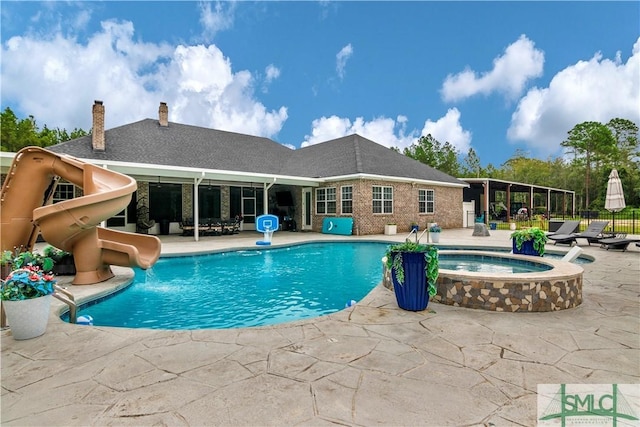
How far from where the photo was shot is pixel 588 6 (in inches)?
479

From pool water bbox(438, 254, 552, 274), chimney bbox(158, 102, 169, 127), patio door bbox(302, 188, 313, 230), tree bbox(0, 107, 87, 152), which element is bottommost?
pool water bbox(438, 254, 552, 274)

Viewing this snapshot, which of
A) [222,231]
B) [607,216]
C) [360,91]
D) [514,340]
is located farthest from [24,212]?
[607,216]

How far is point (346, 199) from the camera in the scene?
53.3 feet

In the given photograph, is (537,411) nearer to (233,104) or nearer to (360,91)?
(233,104)

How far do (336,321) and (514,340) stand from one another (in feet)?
6.05

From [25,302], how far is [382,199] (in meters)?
14.7

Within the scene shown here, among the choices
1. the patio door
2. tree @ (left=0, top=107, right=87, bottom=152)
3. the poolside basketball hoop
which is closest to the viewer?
the poolside basketball hoop

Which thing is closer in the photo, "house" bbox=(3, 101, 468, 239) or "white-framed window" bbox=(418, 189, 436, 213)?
"house" bbox=(3, 101, 468, 239)

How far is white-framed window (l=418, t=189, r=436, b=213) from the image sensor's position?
18.7 metres

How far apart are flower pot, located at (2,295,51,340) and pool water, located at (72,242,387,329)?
52.9 inches

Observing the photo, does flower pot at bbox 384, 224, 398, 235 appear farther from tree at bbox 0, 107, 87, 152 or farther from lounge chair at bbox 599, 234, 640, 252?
tree at bbox 0, 107, 87, 152

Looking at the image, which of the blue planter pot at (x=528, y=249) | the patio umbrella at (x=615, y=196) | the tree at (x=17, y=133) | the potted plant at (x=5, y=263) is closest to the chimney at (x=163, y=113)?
the potted plant at (x=5, y=263)

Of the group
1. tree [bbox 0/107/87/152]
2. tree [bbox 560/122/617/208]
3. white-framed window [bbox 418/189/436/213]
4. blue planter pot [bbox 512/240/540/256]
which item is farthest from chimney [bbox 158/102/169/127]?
tree [bbox 560/122/617/208]

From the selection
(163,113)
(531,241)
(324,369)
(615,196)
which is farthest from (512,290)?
(163,113)
